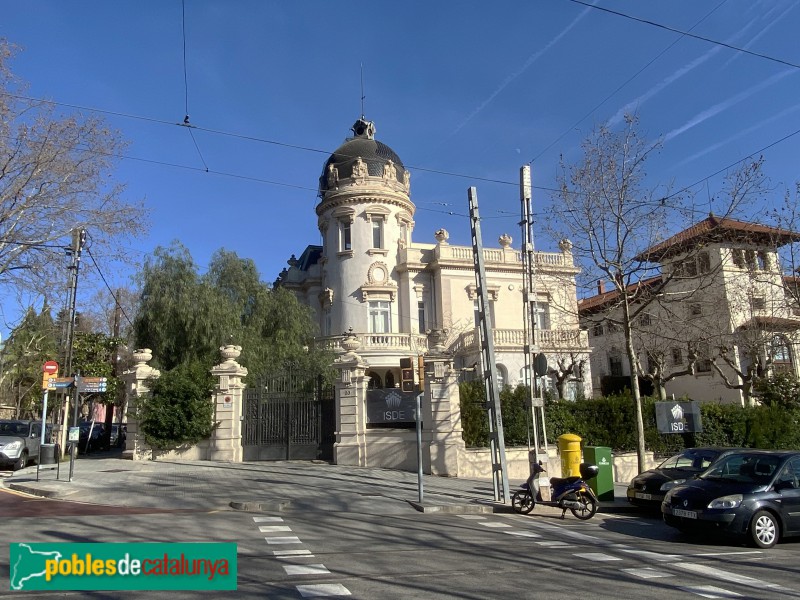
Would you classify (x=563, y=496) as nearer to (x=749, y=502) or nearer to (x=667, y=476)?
(x=667, y=476)

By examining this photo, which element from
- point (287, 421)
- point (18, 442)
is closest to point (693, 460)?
point (287, 421)

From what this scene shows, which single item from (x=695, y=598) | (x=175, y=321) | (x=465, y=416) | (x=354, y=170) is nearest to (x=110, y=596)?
(x=695, y=598)

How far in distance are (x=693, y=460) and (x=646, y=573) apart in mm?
7731

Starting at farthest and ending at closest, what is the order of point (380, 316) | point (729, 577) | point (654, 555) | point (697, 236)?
point (380, 316) → point (697, 236) → point (654, 555) → point (729, 577)

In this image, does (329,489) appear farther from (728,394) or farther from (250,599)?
(728,394)

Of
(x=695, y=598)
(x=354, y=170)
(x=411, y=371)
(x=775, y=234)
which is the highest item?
(x=354, y=170)

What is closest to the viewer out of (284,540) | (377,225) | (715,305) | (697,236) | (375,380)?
(284,540)

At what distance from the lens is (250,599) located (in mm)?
5621

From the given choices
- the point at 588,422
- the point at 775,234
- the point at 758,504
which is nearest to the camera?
the point at 758,504

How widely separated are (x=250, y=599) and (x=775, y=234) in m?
23.7

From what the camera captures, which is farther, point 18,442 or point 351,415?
point 351,415

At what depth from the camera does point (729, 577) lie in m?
7.05

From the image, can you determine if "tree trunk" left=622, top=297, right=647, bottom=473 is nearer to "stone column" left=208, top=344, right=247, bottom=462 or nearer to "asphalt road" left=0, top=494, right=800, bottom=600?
"asphalt road" left=0, top=494, right=800, bottom=600

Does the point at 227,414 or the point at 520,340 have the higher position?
the point at 520,340
